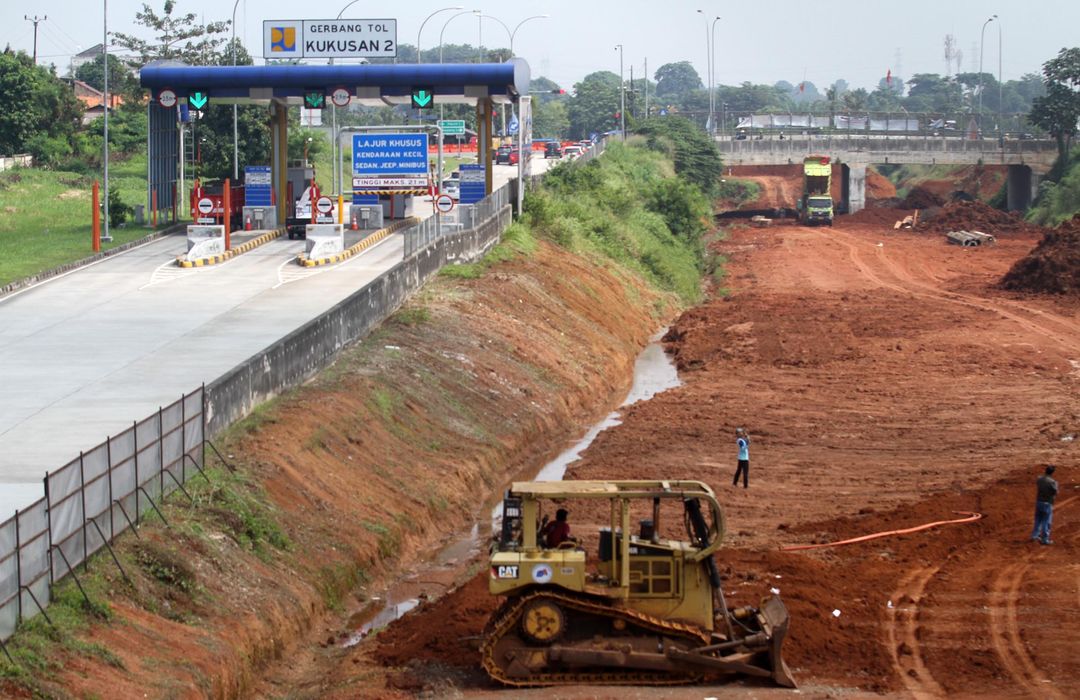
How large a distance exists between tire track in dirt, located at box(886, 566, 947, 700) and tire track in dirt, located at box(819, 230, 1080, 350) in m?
25.5

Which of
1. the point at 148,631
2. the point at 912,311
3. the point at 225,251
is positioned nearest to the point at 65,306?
the point at 225,251

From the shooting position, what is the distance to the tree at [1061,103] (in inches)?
3667

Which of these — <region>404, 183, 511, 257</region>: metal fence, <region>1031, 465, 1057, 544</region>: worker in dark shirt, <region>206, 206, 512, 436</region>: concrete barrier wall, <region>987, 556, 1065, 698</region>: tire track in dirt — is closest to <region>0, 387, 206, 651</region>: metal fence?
<region>206, 206, 512, 436</region>: concrete barrier wall

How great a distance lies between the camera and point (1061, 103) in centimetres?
9338

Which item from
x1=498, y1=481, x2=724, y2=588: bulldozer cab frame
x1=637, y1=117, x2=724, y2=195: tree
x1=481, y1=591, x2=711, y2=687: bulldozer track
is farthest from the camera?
x1=637, y1=117, x2=724, y2=195: tree

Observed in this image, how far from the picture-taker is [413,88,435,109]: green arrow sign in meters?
49.5

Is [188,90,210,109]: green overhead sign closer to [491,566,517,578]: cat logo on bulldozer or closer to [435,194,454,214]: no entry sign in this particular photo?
[435,194,454,214]: no entry sign

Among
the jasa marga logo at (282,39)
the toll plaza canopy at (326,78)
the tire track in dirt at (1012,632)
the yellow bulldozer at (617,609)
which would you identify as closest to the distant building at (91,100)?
the jasa marga logo at (282,39)

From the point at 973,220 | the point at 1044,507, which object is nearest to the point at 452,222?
the point at 1044,507

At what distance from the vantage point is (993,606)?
20516mm

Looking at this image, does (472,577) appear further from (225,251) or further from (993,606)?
(225,251)

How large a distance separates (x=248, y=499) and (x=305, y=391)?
6.31m

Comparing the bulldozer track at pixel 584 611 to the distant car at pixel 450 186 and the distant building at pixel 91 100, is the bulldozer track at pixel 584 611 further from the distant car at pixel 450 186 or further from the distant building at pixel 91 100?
the distant building at pixel 91 100

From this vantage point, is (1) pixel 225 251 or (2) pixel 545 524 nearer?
(2) pixel 545 524
